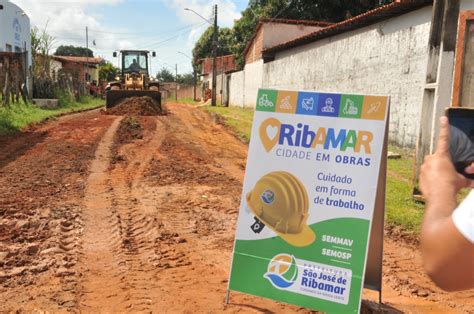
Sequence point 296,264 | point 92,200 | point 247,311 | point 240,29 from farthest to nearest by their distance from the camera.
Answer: point 240,29 → point 92,200 → point 247,311 → point 296,264

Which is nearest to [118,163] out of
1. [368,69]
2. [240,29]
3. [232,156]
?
[232,156]

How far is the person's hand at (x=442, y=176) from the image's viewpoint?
5.08 ft

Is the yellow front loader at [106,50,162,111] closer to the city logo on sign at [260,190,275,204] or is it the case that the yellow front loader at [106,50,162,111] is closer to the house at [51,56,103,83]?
the house at [51,56,103,83]

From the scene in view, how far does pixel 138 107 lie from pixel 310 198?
18.3m

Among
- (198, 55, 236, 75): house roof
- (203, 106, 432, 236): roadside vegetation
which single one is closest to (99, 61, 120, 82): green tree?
(198, 55, 236, 75): house roof

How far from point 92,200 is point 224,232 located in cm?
221

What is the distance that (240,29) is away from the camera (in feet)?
139

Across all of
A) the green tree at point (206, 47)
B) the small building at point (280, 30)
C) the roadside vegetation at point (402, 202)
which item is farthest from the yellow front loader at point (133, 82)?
the green tree at point (206, 47)

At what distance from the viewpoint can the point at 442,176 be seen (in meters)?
1.56

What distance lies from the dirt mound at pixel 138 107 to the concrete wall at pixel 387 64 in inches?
263

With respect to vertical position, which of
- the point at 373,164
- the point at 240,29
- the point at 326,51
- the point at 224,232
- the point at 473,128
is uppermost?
the point at 240,29

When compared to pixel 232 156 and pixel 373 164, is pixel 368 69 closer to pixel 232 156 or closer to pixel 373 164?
pixel 232 156

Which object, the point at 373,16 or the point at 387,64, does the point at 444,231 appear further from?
the point at 373,16

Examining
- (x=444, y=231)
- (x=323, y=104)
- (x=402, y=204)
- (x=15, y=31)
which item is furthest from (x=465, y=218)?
(x=15, y=31)
